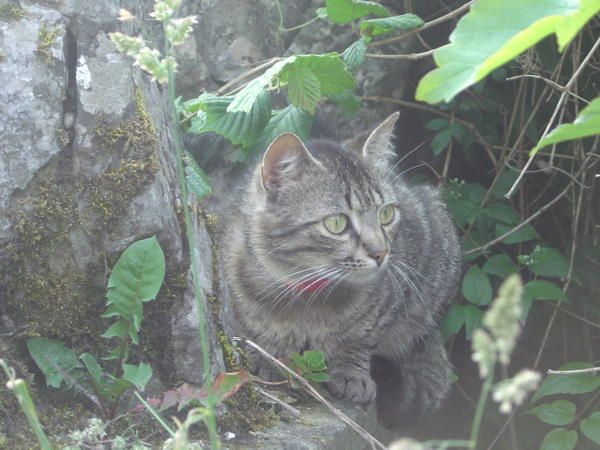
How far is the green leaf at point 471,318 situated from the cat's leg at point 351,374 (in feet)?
2.34

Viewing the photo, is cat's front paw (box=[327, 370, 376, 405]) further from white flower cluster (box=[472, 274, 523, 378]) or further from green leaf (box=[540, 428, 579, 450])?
white flower cluster (box=[472, 274, 523, 378])

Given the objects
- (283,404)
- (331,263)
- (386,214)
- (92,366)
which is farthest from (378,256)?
(92,366)

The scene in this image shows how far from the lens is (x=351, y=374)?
3248 mm

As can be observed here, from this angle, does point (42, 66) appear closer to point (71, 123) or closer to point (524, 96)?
point (71, 123)

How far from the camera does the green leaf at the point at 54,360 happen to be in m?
2.18

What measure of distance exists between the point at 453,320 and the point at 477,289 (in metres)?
0.18

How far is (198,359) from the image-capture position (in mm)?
2387

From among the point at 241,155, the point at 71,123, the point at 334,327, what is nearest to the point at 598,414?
the point at 334,327

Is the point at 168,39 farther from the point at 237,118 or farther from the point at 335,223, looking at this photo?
the point at 237,118

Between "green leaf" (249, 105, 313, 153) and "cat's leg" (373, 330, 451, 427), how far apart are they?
40.5 inches

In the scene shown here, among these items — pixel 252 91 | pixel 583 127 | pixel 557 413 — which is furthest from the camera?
pixel 557 413

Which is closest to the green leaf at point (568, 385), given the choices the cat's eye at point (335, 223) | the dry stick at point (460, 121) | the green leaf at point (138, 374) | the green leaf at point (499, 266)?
the green leaf at point (499, 266)

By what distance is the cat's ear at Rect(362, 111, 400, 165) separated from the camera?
11.2ft

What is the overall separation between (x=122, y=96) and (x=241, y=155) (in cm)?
157
